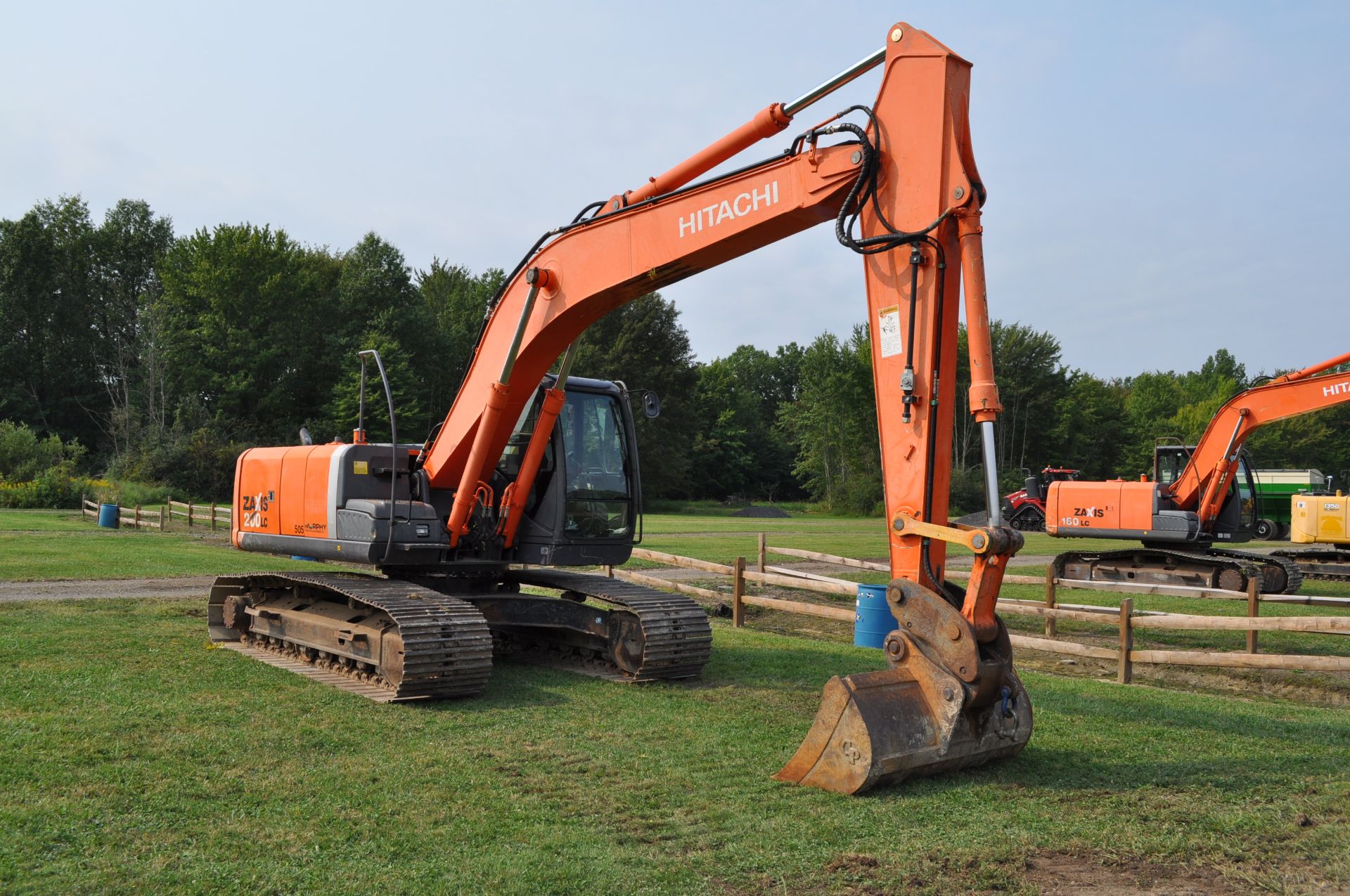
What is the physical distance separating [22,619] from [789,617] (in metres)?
9.87

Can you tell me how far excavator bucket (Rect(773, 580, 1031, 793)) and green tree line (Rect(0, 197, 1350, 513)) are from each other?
40.4m

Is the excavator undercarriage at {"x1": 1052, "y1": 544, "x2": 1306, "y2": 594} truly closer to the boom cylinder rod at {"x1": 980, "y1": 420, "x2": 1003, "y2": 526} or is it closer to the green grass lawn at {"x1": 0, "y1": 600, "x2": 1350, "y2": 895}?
the green grass lawn at {"x1": 0, "y1": 600, "x2": 1350, "y2": 895}

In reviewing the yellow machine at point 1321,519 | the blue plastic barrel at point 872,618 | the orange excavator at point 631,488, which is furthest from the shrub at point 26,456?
the yellow machine at point 1321,519

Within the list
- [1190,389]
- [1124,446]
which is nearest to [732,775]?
[1124,446]

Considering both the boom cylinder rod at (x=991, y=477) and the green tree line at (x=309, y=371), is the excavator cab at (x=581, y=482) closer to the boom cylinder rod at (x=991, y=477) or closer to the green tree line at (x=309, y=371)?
the boom cylinder rod at (x=991, y=477)

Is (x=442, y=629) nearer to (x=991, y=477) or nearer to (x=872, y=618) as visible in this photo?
(x=991, y=477)

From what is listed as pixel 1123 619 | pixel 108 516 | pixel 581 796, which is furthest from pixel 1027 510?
pixel 581 796

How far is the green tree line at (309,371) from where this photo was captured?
51.1 meters

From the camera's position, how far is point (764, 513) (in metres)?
59.1

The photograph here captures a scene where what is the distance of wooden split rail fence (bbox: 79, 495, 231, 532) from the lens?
29.0 m

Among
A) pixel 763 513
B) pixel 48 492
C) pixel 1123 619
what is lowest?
pixel 1123 619

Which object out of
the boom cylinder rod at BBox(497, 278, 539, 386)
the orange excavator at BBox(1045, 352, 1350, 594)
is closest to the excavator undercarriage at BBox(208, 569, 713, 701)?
the boom cylinder rod at BBox(497, 278, 539, 386)

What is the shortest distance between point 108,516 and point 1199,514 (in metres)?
26.7

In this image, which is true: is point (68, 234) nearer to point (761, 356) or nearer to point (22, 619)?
point (22, 619)
